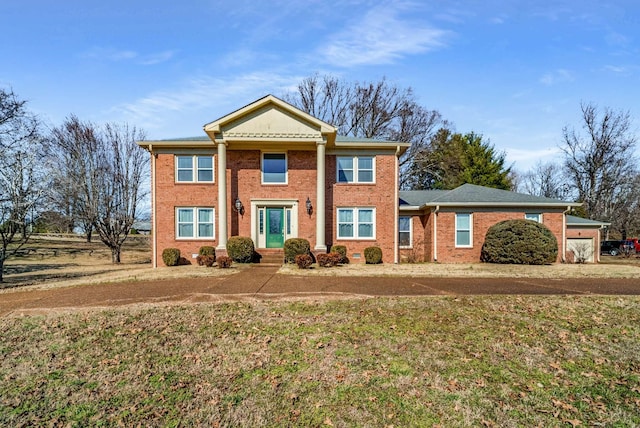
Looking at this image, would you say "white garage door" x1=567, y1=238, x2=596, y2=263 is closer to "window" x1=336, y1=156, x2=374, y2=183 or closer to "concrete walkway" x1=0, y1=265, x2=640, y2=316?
"concrete walkway" x1=0, y1=265, x2=640, y2=316

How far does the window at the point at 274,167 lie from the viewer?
18.1 meters

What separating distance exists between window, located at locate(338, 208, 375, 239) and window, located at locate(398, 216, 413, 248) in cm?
259

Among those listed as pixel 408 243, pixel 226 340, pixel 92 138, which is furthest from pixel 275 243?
pixel 92 138

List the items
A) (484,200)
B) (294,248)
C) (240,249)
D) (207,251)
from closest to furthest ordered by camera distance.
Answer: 1. (240,249)
2. (294,248)
3. (207,251)
4. (484,200)

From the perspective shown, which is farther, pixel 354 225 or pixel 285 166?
pixel 354 225

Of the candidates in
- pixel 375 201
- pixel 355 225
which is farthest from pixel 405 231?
pixel 355 225

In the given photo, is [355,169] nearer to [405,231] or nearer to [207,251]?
[405,231]

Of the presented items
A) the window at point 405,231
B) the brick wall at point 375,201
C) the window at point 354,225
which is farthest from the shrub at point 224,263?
the window at point 405,231

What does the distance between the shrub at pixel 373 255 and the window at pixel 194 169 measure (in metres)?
8.03

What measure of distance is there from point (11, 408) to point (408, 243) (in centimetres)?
1801

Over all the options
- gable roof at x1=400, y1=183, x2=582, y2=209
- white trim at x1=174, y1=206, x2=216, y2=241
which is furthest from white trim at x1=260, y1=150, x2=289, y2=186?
gable roof at x1=400, y1=183, x2=582, y2=209

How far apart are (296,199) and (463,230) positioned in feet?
27.3

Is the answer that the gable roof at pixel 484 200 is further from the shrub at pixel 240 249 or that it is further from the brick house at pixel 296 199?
the shrub at pixel 240 249

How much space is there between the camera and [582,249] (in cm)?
2189
